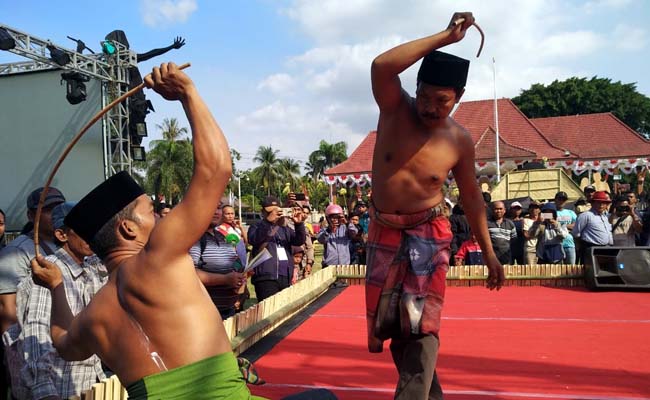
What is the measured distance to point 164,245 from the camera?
178 centimetres

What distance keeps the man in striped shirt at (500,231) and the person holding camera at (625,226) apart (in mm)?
1545

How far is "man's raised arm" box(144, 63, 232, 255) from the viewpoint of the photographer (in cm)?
179

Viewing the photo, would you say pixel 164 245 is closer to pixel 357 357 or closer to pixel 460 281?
pixel 357 357

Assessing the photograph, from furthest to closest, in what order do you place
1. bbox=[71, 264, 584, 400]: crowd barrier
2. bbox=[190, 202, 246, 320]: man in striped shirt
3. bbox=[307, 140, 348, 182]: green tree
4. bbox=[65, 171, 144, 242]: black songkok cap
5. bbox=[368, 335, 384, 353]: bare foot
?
bbox=[307, 140, 348, 182]: green tree < bbox=[190, 202, 246, 320]: man in striped shirt < bbox=[71, 264, 584, 400]: crowd barrier < bbox=[368, 335, 384, 353]: bare foot < bbox=[65, 171, 144, 242]: black songkok cap

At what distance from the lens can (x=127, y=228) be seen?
2016 mm

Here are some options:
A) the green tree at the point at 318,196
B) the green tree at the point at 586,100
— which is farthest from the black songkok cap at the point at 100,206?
the green tree at the point at 318,196

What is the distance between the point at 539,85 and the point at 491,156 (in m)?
27.8

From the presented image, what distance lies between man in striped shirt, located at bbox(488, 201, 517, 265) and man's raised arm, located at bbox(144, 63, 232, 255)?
300 inches

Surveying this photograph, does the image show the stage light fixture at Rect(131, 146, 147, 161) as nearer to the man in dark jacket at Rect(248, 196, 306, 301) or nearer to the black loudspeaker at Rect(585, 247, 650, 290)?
the man in dark jacket at Rect(248, 196, 306, 301)

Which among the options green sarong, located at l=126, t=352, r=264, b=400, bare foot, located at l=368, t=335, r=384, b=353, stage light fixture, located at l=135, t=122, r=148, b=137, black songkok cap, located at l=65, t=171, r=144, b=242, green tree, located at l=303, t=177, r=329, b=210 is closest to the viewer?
green sarong, located at l=126, t=352, r=264, b=400

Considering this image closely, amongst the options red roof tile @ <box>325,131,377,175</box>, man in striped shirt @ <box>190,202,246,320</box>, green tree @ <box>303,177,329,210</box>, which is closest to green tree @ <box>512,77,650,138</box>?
green tree @ <box>303,177,329,210</box>

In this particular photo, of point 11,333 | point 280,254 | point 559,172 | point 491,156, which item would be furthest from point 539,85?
point 11,333

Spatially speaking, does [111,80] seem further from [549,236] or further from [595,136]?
[595,136]

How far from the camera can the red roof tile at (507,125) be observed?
26.6 metres
